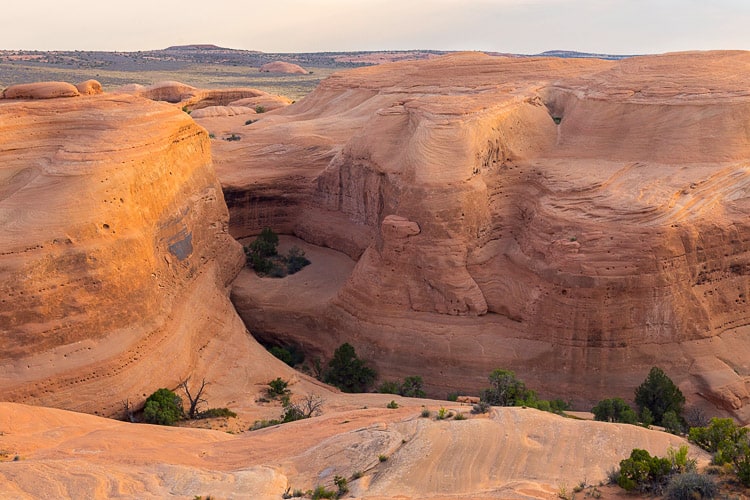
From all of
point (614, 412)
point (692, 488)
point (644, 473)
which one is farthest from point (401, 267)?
point (692, 488)

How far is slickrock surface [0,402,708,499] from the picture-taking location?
41.4 feet

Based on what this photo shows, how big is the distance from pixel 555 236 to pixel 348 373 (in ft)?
27.3

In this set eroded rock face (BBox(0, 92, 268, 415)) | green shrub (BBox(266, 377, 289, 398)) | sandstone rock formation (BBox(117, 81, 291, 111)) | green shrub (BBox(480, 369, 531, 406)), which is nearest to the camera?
eroded rock face (BBox(0, 92, 268, 415))

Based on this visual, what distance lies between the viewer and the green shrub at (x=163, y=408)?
21266mm

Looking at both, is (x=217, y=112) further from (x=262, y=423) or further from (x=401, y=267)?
(x=262, y=423)

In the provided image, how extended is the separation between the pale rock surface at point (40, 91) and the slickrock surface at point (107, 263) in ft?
1.47

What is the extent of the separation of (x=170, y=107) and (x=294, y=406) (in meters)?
12.2

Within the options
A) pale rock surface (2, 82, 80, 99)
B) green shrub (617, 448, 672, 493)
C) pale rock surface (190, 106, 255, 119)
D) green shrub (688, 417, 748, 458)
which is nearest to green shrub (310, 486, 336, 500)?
green shrub (617, 448, 672, 493)

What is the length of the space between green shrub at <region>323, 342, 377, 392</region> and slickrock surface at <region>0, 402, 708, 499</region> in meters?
9.23

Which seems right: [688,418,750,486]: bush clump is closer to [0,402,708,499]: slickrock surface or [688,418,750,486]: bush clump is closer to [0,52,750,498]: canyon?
[0,402,708,499]: slickrock surface

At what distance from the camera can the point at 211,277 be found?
92.8 feet

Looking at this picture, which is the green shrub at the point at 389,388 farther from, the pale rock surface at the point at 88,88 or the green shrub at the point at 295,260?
the pale rock surface at the point at 88,88

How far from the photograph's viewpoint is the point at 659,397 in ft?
75.2

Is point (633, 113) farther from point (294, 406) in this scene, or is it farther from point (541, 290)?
point (294, 406)
